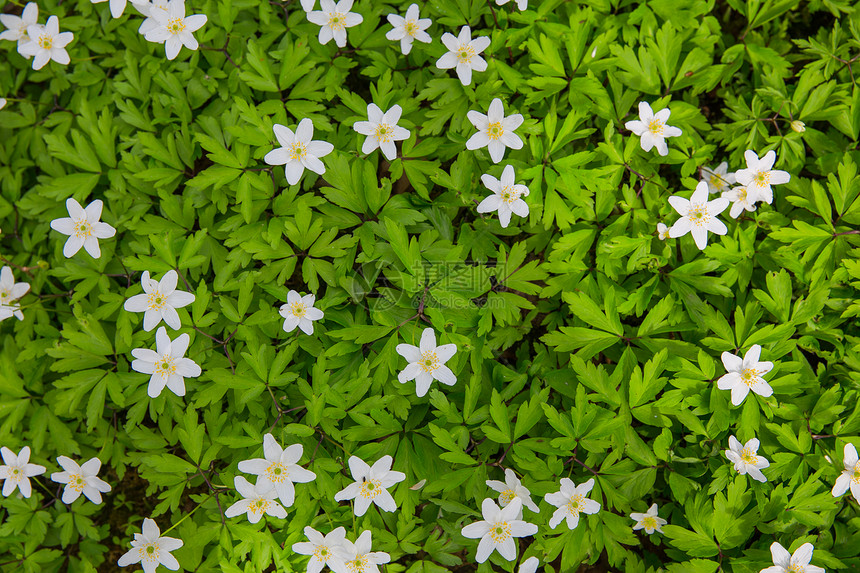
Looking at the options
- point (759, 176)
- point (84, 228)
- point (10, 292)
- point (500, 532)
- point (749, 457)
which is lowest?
point (500, 532)

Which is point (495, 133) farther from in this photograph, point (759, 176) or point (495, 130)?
point (759, 176)

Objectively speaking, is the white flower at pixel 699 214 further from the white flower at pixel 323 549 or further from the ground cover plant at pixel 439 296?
the white flower at pixel 323 549

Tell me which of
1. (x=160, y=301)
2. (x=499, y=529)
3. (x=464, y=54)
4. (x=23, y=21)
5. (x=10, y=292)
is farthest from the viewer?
(x=23, y=21)

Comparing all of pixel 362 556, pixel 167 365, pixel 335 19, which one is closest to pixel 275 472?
pixel 362 556

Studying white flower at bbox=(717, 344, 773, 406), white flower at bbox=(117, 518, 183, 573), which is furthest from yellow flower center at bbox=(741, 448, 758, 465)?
white flower at bbox=(117, 518, 183, 573)

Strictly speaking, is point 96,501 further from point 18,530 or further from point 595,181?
point 595,181

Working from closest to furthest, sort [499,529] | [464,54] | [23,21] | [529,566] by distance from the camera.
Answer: [499,529] → [529,566] → [464,54] → [23,21]

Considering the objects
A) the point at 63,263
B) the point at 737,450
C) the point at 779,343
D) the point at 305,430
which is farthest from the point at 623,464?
the point at 63,263

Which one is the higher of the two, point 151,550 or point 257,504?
point 257,504
